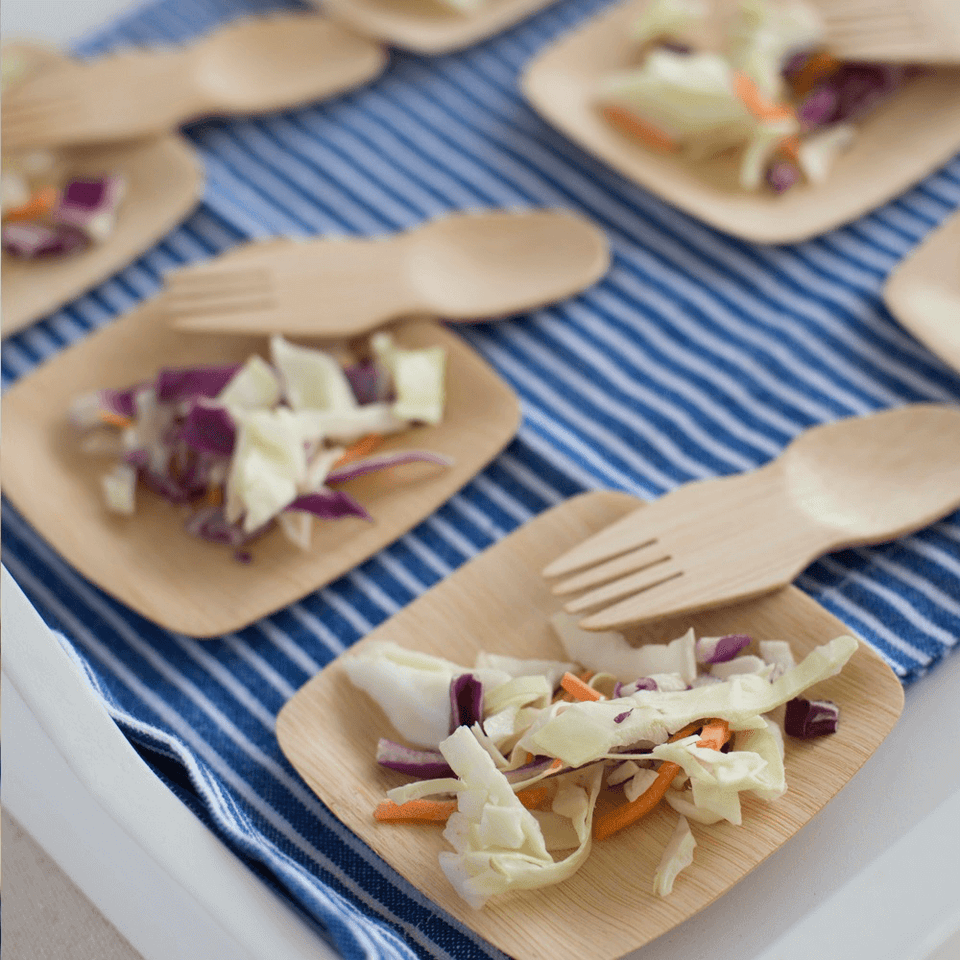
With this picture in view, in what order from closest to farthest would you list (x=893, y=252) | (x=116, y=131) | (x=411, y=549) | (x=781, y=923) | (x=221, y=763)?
(x=781, y=923) < (x=221, y=763) < (x=411, y=549) < (x=893, y=252) < (x=116, y=131)

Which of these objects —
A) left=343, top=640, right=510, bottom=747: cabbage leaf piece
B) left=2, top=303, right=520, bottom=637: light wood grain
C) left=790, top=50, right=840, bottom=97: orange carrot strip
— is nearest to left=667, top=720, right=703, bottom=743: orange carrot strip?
left=343, top=640, right=510, bottom=747: cabbage leaf piece

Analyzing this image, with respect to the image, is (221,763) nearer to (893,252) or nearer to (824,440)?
(824,440)

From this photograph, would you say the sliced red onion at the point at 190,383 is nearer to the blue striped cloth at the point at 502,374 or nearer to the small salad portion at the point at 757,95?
the blue striped cloth at the point at 502,374

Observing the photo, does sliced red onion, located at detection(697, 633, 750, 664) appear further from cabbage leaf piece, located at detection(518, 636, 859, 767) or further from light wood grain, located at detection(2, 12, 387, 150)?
light wood grain, located at detection(2, 12, 387, 150)

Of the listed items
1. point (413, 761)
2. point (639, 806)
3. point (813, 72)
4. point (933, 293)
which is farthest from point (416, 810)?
point (813, 72)

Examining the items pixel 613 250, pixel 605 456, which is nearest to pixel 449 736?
pixel 605 456

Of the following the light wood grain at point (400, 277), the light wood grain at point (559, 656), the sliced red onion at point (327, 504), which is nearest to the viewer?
the light wood grain at point (559, 656)

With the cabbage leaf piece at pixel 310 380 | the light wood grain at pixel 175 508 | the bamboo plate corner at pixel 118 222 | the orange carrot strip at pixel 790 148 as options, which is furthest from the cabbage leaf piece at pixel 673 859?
the bamboo plate corner at pixel 118 222
